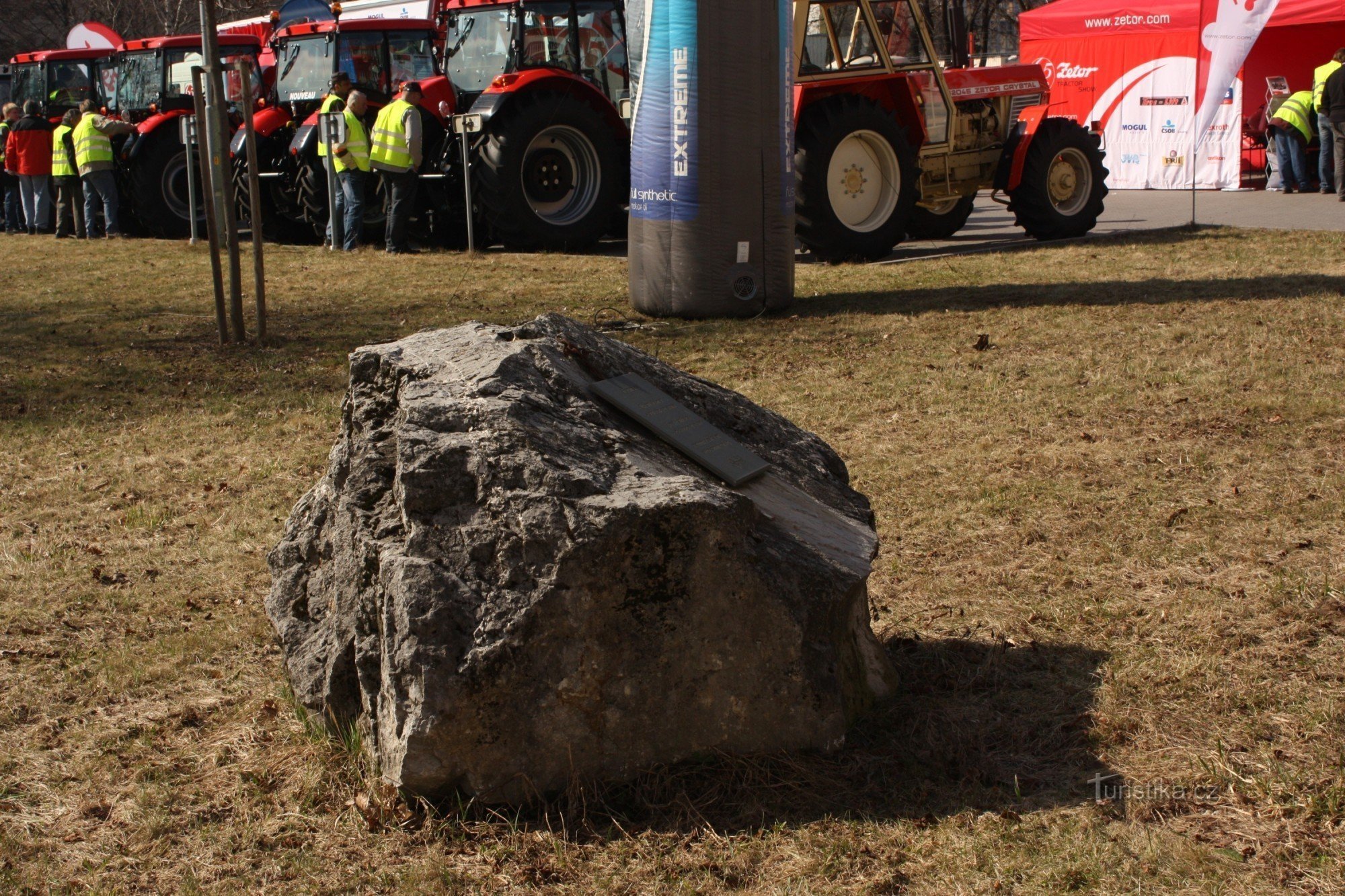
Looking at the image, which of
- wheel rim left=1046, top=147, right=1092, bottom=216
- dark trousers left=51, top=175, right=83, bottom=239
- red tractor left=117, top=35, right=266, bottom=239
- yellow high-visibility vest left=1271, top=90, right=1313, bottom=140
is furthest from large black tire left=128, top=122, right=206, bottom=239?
yellow high-visibility vest left=1271, top=90, right=1313, bottom=140

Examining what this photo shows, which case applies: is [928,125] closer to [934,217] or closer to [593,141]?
[934,217]

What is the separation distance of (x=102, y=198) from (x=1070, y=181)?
42.2 feet

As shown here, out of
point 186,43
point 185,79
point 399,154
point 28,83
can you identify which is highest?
point 186,43

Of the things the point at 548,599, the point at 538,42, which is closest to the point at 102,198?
the point at 538,42

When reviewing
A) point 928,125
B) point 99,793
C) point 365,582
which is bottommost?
point 99,793

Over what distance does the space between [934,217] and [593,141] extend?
150 inches

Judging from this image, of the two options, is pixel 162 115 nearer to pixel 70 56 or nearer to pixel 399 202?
pixel 70 56

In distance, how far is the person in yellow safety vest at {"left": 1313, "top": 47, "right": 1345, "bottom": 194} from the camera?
1627 centimetres

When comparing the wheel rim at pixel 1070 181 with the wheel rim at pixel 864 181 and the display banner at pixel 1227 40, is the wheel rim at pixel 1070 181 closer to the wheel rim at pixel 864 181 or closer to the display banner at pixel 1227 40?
the display banner at pixel 1227 40

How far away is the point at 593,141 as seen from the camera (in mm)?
14039

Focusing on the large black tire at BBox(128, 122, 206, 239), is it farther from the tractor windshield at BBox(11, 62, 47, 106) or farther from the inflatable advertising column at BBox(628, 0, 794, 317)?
the inflatable advertising column at BBox(628, 0, 794, 317)

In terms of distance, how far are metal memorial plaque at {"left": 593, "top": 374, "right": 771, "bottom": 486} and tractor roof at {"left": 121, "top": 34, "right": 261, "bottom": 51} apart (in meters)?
16.9

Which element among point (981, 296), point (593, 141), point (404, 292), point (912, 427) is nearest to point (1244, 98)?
point (593, 141)

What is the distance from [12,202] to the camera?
20656 mm
